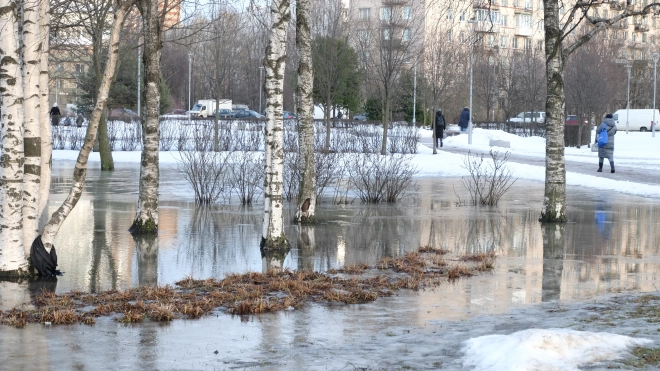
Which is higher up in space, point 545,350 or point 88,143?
point 88,143

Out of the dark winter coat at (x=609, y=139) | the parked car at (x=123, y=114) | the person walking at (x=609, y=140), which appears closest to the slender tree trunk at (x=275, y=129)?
the person walking at (x=609, y=140)

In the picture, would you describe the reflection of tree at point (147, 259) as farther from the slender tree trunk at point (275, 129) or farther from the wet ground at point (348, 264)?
the slender tree trunk at point (275, 129)

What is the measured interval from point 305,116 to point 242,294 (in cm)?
607

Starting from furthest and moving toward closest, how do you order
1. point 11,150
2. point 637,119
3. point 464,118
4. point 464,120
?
point 637,119, point 464,120, point 464,118, point 11,150

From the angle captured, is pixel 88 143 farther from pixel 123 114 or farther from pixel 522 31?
pixel 522 31

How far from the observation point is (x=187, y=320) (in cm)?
784

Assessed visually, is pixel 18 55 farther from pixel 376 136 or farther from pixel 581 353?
pixel 376 136

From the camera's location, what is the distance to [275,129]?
11742 mm

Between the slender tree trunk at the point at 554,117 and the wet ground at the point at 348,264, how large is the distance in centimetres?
51

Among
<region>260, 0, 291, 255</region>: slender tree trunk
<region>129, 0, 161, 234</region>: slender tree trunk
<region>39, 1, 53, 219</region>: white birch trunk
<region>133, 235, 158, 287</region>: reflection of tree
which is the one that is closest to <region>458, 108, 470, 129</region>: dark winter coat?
<region>129, 0, 161, 234</region>: slender tree trunk

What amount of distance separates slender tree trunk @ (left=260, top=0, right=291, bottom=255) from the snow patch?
540cm

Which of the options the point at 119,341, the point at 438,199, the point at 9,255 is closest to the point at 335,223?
the point at 438,199

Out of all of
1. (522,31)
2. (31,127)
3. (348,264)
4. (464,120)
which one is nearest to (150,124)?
(31,127)

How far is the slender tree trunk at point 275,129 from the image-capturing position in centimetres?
1158
